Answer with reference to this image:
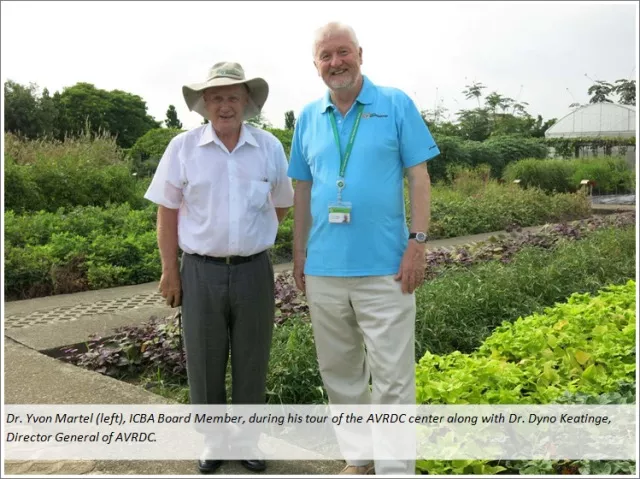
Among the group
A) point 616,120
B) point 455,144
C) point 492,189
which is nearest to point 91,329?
point 492,189

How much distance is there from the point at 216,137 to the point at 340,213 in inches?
27.6

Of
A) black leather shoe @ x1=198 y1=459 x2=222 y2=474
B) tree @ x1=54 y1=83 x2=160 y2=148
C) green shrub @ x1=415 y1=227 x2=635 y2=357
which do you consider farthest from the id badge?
tree @ x1=54 y1=83 x2=160 y2=148

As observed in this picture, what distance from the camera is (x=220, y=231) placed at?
3.13 m

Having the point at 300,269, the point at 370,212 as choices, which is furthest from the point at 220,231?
the point at 370,212

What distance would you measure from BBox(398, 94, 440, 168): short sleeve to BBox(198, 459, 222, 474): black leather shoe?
1.67 metres

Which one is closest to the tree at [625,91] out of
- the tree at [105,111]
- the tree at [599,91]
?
the tree at [599,91]

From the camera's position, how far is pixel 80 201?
12.4 metres

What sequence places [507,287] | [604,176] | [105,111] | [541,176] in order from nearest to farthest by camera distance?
[507,287] → [541,176] → [604,176] → [105,111]

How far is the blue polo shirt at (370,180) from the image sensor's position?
9.85ft

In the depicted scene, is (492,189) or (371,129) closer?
(371,129)

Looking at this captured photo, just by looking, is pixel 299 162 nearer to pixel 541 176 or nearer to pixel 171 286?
pixel 171 286

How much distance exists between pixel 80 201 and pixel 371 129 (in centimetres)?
1042

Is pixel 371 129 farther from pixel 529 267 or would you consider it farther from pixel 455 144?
pixel 455 144

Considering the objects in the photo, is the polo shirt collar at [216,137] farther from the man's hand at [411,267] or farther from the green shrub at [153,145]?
the green shrub at [153,145]
